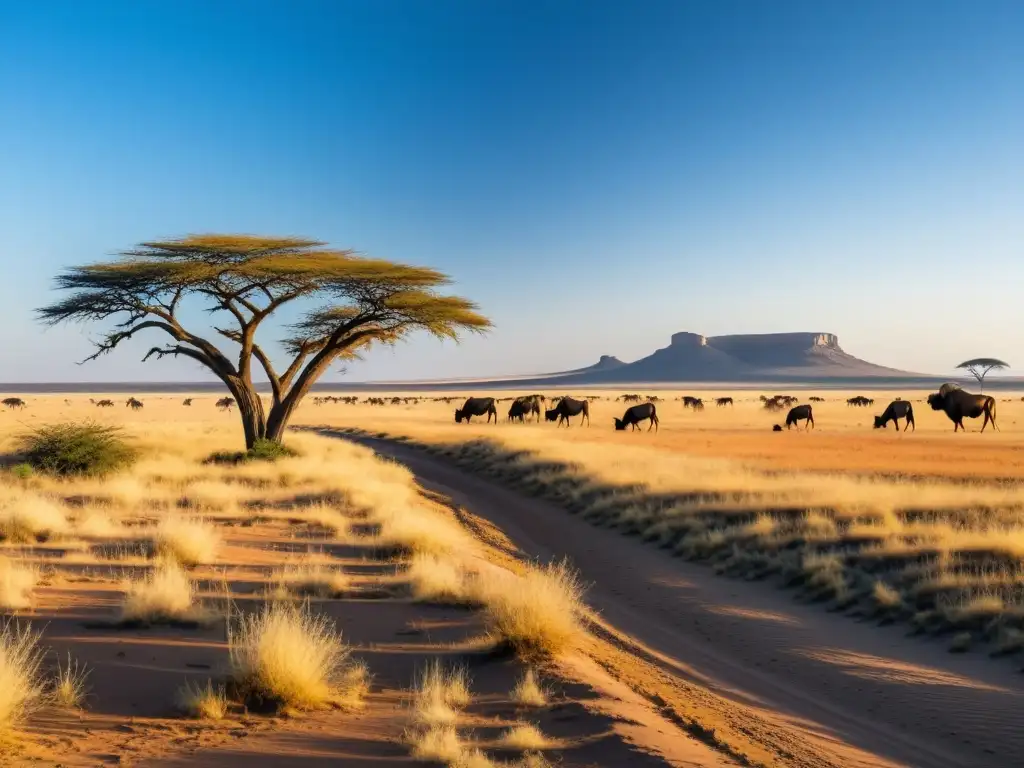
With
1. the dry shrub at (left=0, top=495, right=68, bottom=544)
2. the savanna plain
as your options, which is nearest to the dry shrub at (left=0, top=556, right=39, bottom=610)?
the savanna plain

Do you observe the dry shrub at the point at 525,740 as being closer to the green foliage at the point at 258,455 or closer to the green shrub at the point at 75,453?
the green shrub at the point at 75,453

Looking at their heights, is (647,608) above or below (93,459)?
below

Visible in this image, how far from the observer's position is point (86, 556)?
11.8 m

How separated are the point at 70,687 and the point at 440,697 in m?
3.04

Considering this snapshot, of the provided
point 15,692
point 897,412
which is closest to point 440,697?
point 15,692

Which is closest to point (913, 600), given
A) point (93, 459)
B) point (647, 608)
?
point (647, 608)

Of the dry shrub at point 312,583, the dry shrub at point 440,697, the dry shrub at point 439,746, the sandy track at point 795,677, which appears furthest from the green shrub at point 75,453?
the dry shrub at point 439,746

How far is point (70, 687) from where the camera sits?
20.2ft

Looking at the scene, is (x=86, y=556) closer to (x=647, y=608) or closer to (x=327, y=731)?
(x=327, y=731)

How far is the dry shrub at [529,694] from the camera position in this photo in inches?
255

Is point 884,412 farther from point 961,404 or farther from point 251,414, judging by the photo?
point 251,414

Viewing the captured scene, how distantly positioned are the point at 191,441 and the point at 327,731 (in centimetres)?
3136

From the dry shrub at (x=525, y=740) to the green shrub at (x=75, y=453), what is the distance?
820 inches

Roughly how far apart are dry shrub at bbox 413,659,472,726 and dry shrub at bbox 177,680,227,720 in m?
1.56
